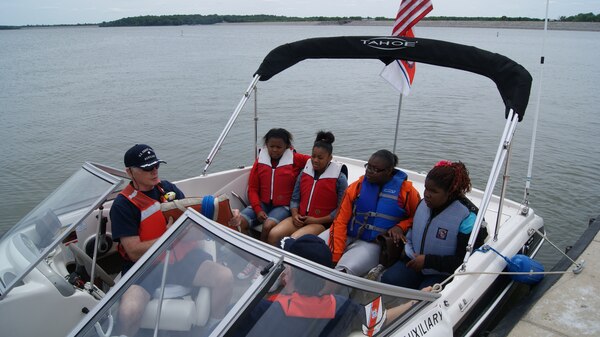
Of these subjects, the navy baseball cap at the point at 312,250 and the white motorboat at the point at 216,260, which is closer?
the white motorboat at the point at 216,260

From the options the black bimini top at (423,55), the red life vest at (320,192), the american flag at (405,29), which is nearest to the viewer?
the black bimini top at (423,55)

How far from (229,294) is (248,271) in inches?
5.1

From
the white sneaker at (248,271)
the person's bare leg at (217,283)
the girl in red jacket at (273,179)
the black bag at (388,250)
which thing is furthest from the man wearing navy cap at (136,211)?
the black bag at (388,250)

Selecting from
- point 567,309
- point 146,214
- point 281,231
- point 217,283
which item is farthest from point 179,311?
point 567,309

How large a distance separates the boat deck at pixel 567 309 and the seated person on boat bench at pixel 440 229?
816mm

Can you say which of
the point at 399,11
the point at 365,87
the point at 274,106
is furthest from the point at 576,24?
the point at 399,11

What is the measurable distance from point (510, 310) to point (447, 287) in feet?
3.82

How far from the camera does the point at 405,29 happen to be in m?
4.61

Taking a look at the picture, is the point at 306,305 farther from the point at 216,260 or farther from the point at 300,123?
the point at 300,123

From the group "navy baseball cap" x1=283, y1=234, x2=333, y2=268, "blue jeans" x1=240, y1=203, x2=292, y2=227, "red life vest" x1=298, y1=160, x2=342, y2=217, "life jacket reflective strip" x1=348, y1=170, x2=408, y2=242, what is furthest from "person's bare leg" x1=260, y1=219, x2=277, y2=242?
"navy baseball cap" x1=283, y1=234, x2=333, y2=268

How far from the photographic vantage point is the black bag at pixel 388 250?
3.29 m

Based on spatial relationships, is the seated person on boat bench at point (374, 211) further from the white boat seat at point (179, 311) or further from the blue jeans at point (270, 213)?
the white boat seat at point (179, 311)

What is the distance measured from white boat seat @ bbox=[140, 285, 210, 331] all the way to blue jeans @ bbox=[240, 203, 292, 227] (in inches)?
78.1

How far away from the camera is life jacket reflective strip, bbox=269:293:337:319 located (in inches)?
76.8
